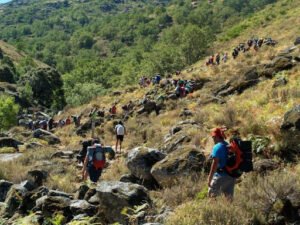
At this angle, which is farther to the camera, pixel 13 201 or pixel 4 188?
pixel 4 188

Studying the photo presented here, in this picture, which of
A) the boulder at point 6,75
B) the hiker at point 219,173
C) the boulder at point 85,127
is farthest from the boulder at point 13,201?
the boulder at point 6,75

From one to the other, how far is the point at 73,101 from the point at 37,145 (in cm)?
4723

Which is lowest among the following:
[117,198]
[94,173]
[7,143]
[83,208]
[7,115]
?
[7,115]

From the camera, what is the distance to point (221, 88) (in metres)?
24.9

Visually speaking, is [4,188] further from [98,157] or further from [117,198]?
[117,198]

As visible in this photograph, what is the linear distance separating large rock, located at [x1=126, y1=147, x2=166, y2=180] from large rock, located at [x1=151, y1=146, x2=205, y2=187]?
77cm

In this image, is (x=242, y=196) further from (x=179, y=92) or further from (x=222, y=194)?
(x=179, y=92)

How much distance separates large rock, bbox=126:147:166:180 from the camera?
1183cm

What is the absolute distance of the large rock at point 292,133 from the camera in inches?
419

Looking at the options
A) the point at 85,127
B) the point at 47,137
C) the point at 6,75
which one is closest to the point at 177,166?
the point at 47,137

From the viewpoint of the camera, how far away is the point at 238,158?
7.64m

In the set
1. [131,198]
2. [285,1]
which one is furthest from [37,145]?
[285,1]

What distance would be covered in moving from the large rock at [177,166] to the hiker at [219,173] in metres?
2.47

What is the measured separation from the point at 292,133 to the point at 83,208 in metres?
5.07
